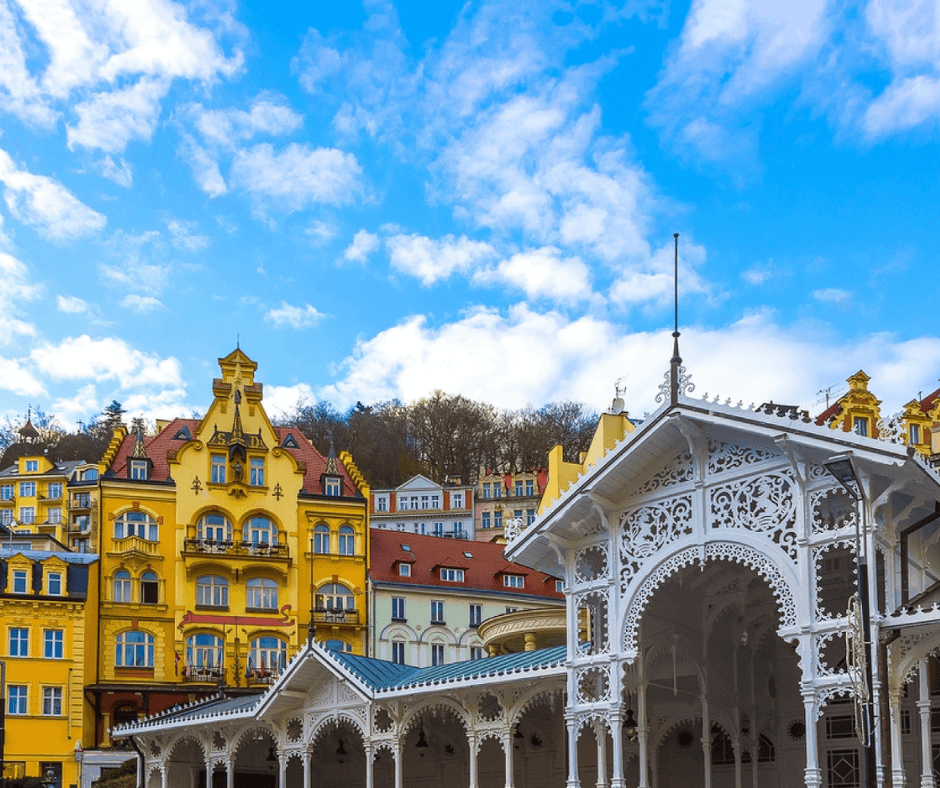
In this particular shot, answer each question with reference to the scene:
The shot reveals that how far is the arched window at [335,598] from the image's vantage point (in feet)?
180

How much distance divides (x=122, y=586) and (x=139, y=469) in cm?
472

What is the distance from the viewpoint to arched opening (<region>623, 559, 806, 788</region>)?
25062 mm

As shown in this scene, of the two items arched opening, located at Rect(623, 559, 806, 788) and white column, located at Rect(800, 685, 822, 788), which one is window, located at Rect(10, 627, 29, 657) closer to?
arched opening, located at Rect(623, 559, 806, 788)

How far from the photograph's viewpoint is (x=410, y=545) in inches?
2379

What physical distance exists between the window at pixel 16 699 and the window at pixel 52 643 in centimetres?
141

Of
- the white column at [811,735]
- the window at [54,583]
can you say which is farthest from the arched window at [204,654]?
the white column at [811,735]

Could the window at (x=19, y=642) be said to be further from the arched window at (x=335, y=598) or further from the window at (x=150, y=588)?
the arched window at (x=335, y=598)

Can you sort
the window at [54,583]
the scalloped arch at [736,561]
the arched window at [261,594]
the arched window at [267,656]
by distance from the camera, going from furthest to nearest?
the arched window at [261,594] → the arched window at [267,656] → the window at [54,583] → the scalloped arch at [736,561]

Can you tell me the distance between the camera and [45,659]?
4906 centimetres

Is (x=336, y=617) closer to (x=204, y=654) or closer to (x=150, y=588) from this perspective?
(x=204, y=654)

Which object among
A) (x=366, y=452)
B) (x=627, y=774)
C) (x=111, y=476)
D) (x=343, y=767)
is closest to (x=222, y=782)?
(x=343, y=767)

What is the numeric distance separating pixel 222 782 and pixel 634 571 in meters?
18.0

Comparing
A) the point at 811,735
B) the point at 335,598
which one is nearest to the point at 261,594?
the point at 335,598

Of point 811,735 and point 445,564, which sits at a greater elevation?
point 445,564
